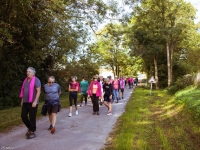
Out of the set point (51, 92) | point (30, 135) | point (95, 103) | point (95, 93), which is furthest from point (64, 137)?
point (95, 93)

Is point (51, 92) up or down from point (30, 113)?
up

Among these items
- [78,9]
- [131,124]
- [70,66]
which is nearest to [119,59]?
[70,66]

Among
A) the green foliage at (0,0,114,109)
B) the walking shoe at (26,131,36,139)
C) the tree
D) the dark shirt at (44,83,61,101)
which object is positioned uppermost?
the tree

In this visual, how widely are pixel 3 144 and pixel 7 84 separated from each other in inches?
442

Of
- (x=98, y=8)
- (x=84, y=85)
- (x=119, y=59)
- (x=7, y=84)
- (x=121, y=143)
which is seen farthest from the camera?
(x=119, y=59)

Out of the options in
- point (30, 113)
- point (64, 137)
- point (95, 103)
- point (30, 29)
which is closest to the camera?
point (30, 113)

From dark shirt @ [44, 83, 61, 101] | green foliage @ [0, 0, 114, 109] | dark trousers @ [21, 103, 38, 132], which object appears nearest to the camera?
dark trousers @ [21, 103, 38, 132]

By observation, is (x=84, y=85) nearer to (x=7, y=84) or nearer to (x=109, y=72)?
(x=7, y=84)

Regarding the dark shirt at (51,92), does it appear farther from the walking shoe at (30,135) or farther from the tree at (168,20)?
the tree at (168,20)

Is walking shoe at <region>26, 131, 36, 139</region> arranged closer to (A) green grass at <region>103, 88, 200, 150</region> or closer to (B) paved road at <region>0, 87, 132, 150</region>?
(B) paved road at <region>0, 87, 132, 150</region>

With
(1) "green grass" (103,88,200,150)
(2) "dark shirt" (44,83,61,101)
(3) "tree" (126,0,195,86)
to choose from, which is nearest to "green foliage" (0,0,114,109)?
(2) "dark shirt" (44,83,61,101)

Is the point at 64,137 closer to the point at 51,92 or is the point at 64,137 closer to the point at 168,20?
the point at 51,92

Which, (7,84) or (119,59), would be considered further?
(119,59)

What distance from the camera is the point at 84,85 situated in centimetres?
1369
